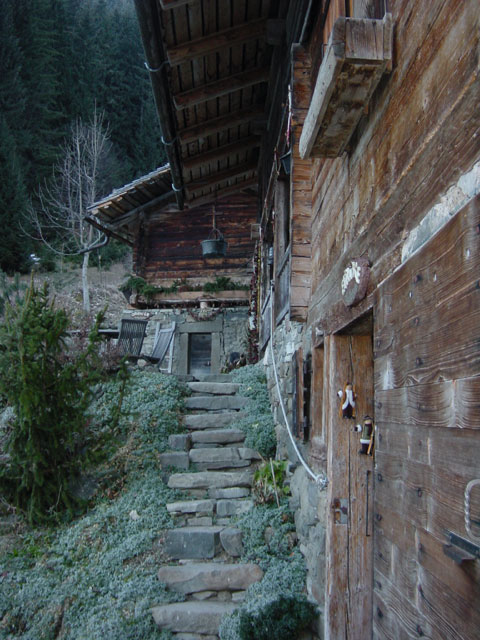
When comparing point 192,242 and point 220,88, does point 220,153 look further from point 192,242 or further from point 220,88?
point 192,242

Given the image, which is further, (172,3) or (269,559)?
(172,3)

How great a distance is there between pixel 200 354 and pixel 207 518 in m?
9.00

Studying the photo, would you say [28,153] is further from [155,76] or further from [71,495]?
[71,495]

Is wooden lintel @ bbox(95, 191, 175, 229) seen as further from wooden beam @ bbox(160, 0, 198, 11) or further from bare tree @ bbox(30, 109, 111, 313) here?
wooden beam @ bbox(160, 0, 198, 11)

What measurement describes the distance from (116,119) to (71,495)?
26.0 meters

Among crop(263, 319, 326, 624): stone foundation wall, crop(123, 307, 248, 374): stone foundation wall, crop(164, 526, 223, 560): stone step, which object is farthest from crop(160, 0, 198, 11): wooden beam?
crop(123, 307, 248, 374): stone foundation wall

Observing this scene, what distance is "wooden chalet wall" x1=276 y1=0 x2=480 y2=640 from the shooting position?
133cm

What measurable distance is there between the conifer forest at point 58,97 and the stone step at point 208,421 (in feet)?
54.4

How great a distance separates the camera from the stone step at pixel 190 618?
399 centimetres

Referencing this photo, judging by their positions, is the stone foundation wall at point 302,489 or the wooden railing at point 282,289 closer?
the stone foundation wall at point 302,489

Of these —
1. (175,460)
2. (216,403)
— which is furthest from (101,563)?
(216,403)

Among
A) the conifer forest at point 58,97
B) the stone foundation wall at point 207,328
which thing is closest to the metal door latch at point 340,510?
the stone foundation wall at point 207,328

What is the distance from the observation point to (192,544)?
4844 mm

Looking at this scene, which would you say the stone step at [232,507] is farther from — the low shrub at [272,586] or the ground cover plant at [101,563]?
the ground cover plant at [101,563]
